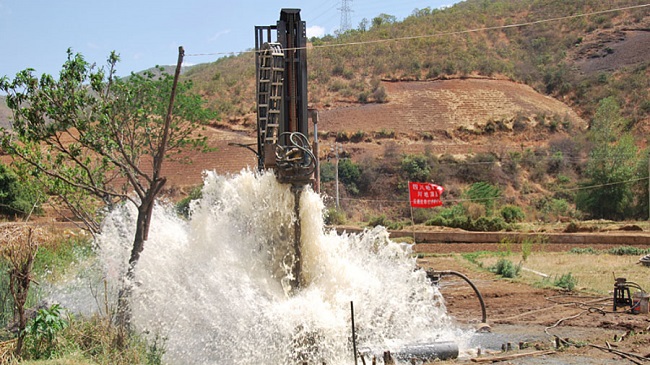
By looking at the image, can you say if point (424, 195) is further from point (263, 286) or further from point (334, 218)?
point (263, 286)

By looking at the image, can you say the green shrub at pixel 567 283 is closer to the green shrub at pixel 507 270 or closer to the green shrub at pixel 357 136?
the green shrub at pixel 507 270

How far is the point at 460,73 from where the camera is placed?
64938mm

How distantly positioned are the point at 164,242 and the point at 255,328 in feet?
9.03

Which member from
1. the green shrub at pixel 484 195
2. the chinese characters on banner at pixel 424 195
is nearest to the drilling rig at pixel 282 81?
the chinese characters on banner at pixel 424 195

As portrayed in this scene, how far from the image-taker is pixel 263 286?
10.5 metres

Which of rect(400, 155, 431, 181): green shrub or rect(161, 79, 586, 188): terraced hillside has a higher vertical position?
rect(161, 79, 586, 188): terraced hillside

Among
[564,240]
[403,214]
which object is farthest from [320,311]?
[403,214]

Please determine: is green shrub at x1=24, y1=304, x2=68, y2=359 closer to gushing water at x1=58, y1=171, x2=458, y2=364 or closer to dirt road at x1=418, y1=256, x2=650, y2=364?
gushing water at x1=58, y1=171, x2=458, y2=364

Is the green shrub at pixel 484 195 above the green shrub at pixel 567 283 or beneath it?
above

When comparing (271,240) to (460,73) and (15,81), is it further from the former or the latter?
(460,73)

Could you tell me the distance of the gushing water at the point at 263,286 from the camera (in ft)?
31.3

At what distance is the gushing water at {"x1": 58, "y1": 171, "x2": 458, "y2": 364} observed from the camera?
31.3ft

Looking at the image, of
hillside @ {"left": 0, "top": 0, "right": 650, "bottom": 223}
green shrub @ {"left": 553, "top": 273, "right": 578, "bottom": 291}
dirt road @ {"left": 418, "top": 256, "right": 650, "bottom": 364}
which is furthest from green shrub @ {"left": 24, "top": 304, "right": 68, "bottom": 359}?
hillside @ {"left": 0, "top": 0, "right": 650, "bottom": 223}

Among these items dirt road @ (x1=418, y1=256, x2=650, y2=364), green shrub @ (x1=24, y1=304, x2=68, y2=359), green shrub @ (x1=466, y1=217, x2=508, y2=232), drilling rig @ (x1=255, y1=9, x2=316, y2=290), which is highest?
drilling rig @ (x1=255, y1=9, x2=316, y2=290)
